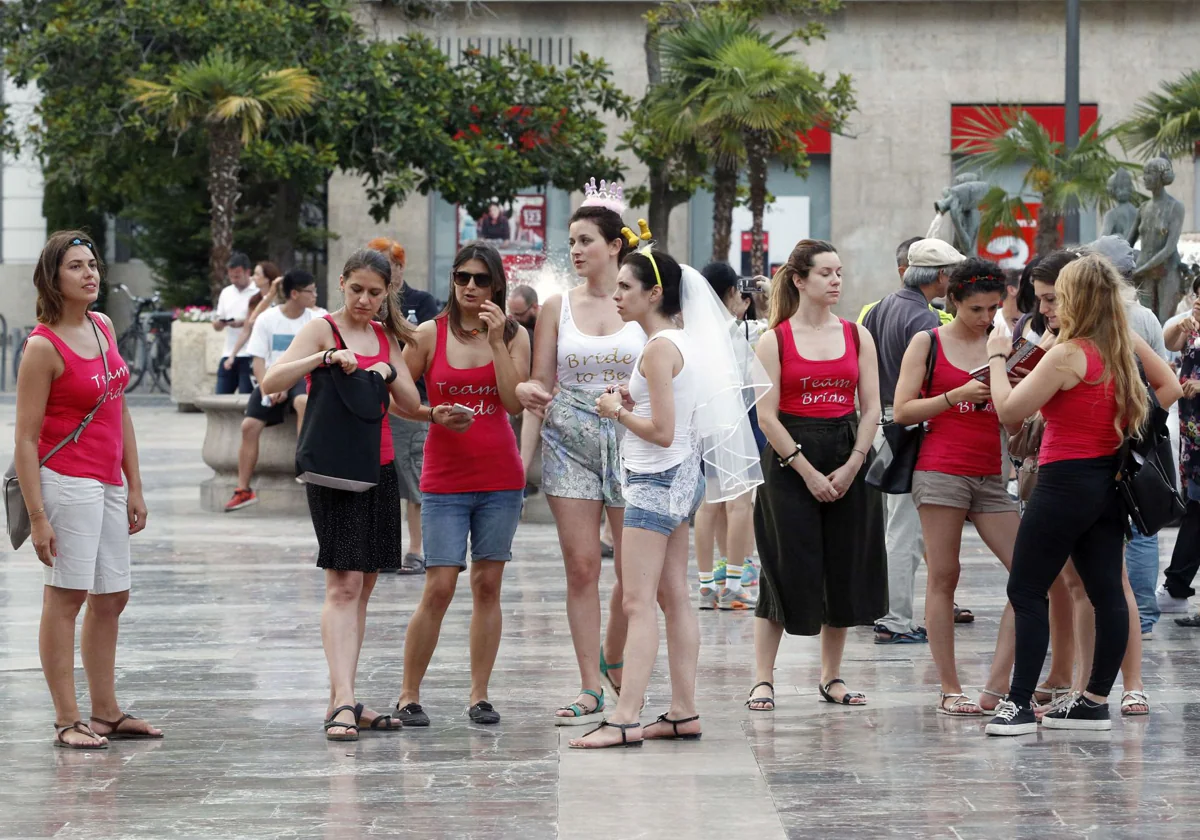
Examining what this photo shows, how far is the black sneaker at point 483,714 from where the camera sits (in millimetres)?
6871

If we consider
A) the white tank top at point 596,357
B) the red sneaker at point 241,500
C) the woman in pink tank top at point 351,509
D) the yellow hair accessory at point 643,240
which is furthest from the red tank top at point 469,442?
the red sneaker at point 241,500

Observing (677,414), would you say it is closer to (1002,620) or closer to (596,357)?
(596,357)

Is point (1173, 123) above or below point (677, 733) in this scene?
above

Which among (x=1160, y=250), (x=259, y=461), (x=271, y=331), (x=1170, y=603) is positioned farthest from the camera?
(x=1160, y=250)

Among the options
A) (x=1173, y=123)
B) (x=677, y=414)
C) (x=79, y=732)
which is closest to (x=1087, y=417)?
(x=677, y=414)

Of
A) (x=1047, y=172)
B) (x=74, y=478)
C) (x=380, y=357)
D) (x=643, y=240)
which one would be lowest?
(x=74, y=478)

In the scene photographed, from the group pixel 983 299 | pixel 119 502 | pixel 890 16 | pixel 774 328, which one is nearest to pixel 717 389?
pixel 774 328

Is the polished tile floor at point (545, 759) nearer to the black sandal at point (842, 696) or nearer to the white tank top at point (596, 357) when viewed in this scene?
the black sandal at point (842, 696)

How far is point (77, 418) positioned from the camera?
643cm

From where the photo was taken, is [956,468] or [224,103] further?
[224,103]

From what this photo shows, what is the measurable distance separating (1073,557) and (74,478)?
3669 mm

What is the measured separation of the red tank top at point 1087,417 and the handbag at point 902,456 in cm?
70

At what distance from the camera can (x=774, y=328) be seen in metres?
7.29

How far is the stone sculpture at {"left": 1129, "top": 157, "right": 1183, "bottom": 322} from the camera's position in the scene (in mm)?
15141
